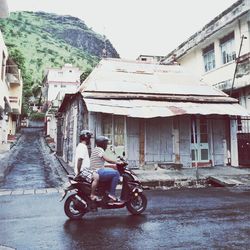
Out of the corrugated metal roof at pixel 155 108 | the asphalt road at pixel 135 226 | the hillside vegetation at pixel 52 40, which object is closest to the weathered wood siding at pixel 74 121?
the corrugated metal roof at pixel 155 108

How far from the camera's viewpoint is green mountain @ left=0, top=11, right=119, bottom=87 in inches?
4104

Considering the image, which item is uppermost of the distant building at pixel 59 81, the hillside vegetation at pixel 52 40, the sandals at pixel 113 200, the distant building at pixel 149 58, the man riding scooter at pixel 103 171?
the hillside vegetation at pixel 52 40

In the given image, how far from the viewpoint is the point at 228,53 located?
17188mm

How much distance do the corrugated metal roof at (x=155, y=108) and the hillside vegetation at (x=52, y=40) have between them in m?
84.3

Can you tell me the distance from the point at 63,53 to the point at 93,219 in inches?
4560

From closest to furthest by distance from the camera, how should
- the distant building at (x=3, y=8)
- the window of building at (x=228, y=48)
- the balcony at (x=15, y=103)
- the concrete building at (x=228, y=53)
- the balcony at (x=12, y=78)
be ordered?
1. the distant building at (x=3, y=8)
2. the concrete building at (x=228, y=53)
3. the window of building at (x=228, y=48)
4. the balcony at (x=12, y=78)
5. the balcony at (x=15, y=103)

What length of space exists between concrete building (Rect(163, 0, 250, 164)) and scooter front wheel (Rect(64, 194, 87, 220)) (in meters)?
10.3

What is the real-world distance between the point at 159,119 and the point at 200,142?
8.07 ft

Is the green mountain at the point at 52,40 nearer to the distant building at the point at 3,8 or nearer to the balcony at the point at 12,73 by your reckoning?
the balcony at the point at 12,73

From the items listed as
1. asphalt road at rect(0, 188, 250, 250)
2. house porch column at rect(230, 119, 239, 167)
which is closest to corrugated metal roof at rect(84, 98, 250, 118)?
house porch column at rect(230, 119, 239, 167)

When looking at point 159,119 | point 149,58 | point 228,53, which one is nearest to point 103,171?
point 159,119

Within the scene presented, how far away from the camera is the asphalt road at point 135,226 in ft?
14.8

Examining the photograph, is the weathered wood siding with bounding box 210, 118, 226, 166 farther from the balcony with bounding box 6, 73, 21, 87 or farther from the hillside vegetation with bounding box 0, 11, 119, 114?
the hillside vegetation with bounding box 0, 11, 119, 114

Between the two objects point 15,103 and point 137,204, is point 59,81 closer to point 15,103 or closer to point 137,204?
point 15,103
